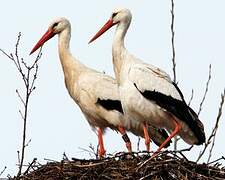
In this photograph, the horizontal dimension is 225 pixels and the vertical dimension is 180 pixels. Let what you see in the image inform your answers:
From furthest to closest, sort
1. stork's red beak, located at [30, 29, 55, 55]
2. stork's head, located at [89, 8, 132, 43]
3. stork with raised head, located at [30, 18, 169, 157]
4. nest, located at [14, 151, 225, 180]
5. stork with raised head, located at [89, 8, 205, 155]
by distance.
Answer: stork's red beak, located at [30, 29, 55, 55] < stork with raised head, located at [30, 18, 169, 157] < stork's head, located at [89, 8, 132, 43] < stork with raised head, located at [89, 8, 205, 155] < nest, located at [14, 151, 225, 180]

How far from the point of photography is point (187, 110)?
1140 centimetres

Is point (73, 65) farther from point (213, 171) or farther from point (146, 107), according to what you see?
point (213, 171)

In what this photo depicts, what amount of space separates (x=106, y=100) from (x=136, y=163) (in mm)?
3084

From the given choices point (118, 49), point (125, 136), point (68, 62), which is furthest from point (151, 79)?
point (68, 62)

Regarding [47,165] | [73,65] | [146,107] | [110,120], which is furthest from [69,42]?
[47,165]

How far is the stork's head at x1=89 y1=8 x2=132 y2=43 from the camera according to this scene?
12.3 m

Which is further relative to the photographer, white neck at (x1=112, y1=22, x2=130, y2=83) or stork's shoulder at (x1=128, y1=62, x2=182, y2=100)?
white neck at (x1=112, y1=22, x2=130, y2=83)

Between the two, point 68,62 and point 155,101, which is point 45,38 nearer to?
point 68,62

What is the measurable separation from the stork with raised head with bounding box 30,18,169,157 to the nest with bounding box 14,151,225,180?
104 inches

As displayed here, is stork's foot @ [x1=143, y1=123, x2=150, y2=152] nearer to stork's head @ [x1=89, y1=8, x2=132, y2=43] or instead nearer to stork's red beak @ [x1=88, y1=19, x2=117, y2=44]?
stork's head @ [x1=89, y1=8, x2=132, y2=43]

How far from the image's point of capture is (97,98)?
13.0m

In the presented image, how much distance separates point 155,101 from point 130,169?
172 cm

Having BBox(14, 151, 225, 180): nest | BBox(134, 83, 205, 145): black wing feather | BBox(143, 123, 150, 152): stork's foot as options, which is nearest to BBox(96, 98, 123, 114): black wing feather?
BBox(143, 123, 150, 152): stork's foot

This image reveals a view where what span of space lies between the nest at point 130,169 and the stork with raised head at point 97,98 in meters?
2.64
